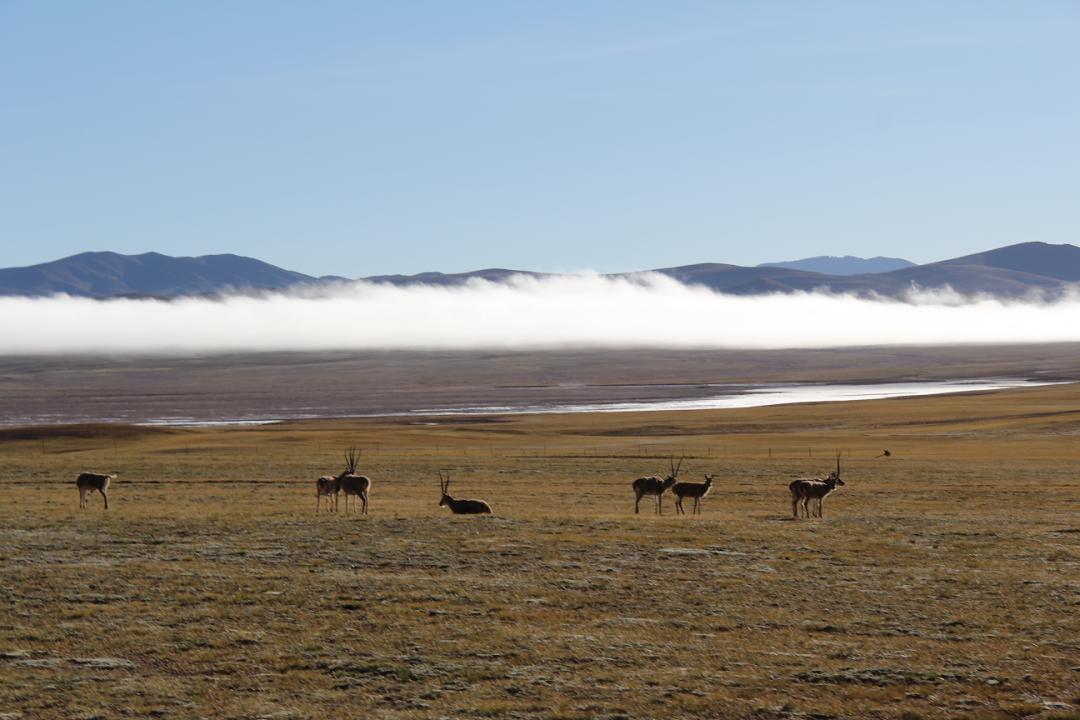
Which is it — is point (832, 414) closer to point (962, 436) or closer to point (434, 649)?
point (962, 436)

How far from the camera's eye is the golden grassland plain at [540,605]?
12906mm

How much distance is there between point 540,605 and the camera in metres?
17.4

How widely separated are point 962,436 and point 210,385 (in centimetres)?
13235

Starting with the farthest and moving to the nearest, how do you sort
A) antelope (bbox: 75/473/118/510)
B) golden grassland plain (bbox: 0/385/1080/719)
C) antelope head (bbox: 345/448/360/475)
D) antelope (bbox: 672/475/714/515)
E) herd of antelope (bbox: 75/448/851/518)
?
antelope head (bbox: 345/448/360/475), antelope (bbox: 75/473/118/510), antelope (bbox: 672/475/714/515), herd of antelope (bbox: 75/448/851/518), golden grassland plain (bbox: 0/385/1080/719)

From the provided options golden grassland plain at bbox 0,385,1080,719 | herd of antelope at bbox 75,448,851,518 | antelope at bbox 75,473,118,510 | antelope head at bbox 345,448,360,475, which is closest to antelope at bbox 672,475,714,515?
herd of antelope at bbox 75,448,851,518

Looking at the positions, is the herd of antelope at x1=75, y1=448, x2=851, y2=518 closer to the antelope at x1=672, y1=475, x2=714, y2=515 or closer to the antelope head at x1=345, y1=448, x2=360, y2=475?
the antelope at x1=672, y1=475, x2=714, y2=515

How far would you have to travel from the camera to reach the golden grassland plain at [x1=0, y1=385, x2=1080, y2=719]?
1291 centimetres

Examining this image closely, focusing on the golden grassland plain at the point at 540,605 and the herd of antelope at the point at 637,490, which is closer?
the golden grassland plain at the point at 540,605

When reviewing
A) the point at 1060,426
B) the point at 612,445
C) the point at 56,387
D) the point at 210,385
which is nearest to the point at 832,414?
the point at 1060,426

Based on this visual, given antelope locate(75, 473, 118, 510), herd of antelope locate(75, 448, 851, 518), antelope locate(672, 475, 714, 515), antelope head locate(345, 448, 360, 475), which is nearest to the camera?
herd of antelope locate(75, 448, 851, 518)

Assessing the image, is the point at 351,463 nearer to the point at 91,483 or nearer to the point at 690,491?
the point at 91,483

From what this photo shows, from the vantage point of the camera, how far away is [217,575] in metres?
19.5

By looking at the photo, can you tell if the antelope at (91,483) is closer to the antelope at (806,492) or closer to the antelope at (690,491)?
the antelope at (690,491)

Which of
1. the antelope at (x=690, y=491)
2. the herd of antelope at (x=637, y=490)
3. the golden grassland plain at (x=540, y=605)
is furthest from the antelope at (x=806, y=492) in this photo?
the antelope at (x=690, y=491)
